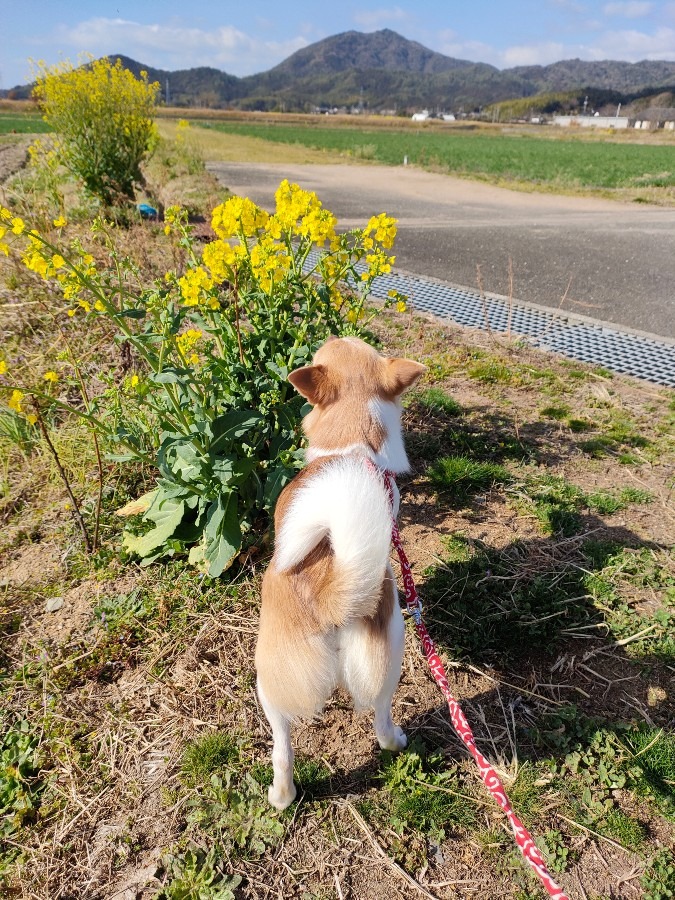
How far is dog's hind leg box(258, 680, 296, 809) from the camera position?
1849mm

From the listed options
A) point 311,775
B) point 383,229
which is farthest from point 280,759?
point 383,229

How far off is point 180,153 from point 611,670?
2023cm

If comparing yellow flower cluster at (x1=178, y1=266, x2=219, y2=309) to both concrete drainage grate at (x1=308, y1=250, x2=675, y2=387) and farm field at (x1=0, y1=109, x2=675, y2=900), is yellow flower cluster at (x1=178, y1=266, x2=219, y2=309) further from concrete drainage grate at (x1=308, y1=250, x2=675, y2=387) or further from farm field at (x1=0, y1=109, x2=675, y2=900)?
concrete drainage grate at (x1=308, y1=250, x2=675, y2=387)

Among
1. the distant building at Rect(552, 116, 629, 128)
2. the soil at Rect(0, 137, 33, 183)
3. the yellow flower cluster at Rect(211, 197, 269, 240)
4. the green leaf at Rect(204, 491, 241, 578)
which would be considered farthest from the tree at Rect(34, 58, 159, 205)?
the distant building at Rect(552, 116, 629, 128)

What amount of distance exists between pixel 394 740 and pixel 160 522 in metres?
1.61

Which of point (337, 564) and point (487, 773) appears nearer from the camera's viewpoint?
point (487, 773)

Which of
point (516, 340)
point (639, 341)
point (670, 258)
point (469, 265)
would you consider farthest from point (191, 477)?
point (670, 258)

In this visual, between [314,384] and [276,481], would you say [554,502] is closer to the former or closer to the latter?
[276,481]

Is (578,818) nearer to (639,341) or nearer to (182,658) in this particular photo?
(182,658)

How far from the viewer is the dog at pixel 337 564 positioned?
145 centimetres

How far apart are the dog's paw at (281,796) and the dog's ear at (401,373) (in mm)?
1544

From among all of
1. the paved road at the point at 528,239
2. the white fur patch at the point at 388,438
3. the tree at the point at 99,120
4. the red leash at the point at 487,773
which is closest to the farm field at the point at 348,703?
the red leash at the point at 487,773

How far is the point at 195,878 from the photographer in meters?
1.79

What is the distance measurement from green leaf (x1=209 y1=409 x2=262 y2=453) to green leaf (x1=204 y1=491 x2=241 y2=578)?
0.96ft
